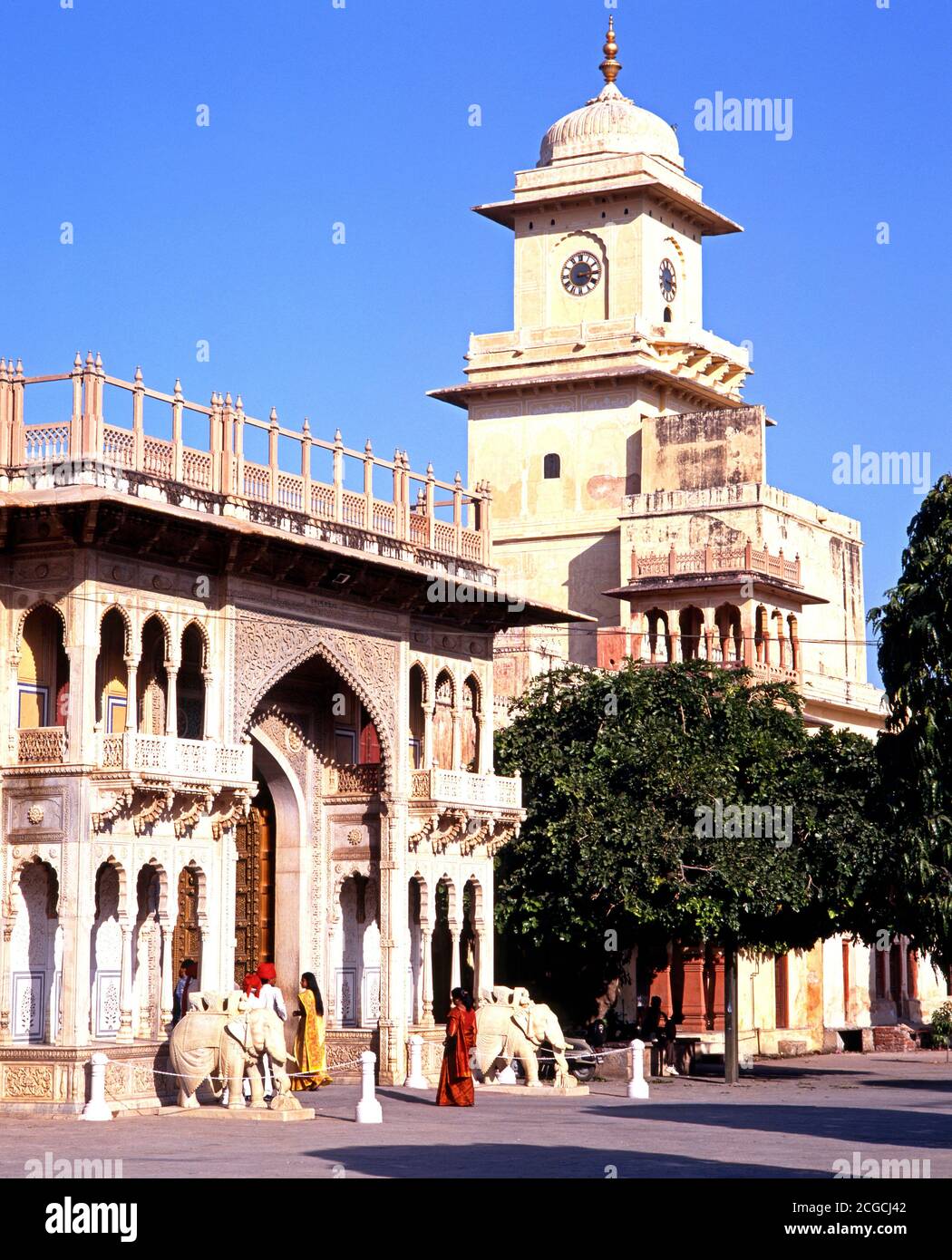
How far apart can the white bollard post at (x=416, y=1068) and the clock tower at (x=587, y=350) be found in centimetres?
2540

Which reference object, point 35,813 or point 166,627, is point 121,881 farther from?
point 166,627

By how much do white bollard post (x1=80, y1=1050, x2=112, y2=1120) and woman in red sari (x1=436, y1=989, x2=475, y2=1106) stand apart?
4.17m

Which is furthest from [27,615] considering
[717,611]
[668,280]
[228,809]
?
[668,280]

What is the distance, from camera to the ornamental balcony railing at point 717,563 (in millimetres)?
50281

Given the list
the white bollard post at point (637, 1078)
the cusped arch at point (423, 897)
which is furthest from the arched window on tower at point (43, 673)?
the white bollard post at point (637, 1078)

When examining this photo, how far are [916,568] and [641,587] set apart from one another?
80.7ft

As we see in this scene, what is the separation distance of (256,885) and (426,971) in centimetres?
294

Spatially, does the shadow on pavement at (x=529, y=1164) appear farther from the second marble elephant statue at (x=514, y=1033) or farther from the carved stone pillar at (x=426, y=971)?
the carved stone pillar at (x=426, y=971)

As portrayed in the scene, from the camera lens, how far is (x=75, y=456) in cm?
2600

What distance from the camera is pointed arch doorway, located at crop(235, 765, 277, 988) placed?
32.7m

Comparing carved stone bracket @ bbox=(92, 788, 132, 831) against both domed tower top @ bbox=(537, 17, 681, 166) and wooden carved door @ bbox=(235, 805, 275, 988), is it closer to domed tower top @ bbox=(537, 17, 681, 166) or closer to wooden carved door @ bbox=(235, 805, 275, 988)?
wooden carved door @ bbox=(235, 805, 275, 988)

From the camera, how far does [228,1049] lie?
2541 cm

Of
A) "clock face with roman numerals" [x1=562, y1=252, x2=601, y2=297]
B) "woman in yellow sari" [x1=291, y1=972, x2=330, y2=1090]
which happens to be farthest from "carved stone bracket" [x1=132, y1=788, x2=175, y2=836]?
"clock face with roman numerals" [x1=562, y1=252, x2=601, y2=297]
